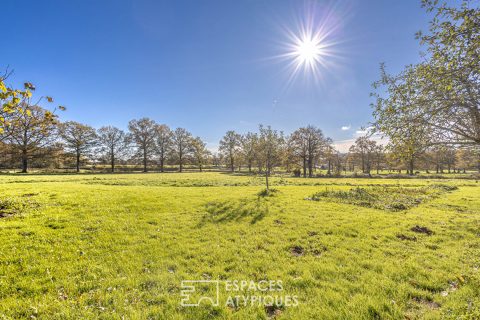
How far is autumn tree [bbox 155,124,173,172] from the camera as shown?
7059cm

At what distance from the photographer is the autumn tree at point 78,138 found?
201 feet

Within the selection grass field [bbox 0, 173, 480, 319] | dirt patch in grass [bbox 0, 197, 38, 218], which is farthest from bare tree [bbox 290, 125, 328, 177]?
dirt patch in grass [bbox 0, 197, 38, 218]

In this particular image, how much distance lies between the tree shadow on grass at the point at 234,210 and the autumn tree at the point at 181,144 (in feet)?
207

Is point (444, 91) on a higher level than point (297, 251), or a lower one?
higher

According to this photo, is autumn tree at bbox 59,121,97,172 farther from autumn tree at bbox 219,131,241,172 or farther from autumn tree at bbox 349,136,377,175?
autumn tree at bbox 349,136,377,175

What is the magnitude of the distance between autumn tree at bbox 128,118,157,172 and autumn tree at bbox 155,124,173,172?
1.68 m

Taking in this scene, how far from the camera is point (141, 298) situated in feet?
15.7

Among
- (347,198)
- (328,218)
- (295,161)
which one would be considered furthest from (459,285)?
(295,161)

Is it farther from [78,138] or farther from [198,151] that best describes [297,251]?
[78,138]

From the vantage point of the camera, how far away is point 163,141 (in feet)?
237

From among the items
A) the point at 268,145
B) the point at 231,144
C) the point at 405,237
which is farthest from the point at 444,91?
the point at 231,144

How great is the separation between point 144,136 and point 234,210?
6513 centimetres

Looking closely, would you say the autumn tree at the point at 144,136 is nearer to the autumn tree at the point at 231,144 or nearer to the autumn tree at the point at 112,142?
the autumn tree at the point at 112,142

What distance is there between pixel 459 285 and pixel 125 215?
14037mm
